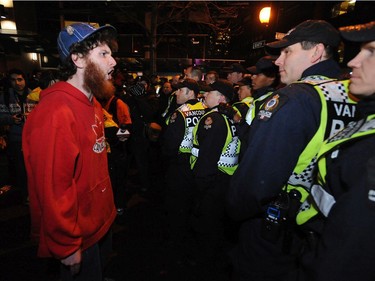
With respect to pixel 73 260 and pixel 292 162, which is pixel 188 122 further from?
pixel 73 260

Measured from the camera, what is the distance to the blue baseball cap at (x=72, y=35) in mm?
1796

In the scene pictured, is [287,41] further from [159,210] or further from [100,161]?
[159,210]

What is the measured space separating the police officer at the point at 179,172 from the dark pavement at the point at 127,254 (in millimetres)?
285

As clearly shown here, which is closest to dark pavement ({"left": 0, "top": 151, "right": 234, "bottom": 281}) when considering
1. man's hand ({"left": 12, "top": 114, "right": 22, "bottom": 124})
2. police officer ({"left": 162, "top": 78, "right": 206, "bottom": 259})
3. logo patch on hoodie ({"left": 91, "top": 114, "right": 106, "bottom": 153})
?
police officer ({"left": 162, "top": 78, "right": 206, "bottom": 259})

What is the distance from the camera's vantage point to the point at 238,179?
66.2 inches

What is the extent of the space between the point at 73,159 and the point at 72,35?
946 mm

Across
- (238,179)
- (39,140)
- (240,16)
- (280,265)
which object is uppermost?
(240,16)

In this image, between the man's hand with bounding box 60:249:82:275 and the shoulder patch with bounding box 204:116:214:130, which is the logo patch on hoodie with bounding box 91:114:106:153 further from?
the shoulder patch with bounding box 204:116:214:130

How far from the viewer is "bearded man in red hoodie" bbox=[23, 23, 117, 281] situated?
4.82 ft

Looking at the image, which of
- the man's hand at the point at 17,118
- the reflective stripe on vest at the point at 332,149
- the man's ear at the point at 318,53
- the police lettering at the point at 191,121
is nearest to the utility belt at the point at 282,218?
the reflective stripe on vest at the point at 332,149

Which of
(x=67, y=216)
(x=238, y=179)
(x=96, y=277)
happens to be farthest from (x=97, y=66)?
(x=96, y=277)

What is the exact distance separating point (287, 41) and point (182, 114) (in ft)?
6.68

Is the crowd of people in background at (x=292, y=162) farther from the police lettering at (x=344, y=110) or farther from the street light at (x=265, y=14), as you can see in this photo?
the street light at (x=265, y=14)

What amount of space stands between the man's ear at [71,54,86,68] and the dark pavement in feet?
6.28
